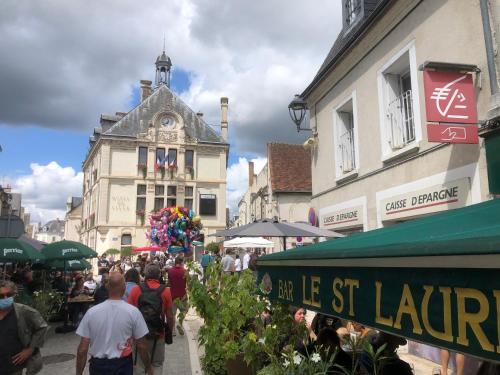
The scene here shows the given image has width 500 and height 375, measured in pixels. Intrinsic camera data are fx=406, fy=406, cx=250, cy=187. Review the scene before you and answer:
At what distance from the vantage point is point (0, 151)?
66.5 ft

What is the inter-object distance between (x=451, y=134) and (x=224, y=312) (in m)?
3.76

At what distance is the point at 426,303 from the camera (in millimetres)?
1681

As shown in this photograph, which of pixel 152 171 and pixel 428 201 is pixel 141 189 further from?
pixel 428 201

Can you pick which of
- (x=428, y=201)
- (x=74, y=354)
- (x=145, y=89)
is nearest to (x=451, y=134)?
(x=428, y=201)

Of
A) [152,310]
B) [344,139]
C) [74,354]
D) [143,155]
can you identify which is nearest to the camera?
[152,310]

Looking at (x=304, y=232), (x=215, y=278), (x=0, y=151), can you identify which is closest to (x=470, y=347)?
(x=215, y=278)

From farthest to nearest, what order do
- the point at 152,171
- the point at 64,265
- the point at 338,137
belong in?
the point at 152,171, the point at 64,265, the point at 338,137

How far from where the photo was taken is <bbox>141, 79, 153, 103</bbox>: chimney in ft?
139

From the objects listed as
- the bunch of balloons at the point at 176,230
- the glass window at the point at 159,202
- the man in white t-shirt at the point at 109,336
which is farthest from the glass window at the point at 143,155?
the man in white t-shirt at the point at 109,336

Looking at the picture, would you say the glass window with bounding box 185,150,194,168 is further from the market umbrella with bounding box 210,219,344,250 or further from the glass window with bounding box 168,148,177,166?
the market umbrella with bounding box 210,219,344,250

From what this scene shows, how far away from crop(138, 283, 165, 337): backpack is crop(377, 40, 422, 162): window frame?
4801 mm

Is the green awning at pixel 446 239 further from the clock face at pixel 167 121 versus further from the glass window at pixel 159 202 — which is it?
the clock face at pixel 167 121

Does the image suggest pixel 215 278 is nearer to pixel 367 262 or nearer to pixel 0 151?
pixel 367 262

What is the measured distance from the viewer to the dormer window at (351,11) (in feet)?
33.1
